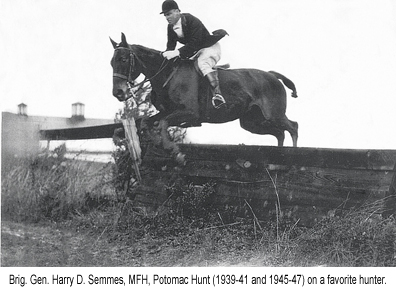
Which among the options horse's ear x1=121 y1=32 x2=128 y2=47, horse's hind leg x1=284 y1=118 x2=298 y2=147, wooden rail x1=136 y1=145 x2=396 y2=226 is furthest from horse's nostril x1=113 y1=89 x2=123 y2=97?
horse's hind leg x1=284 y1=118 x2=298 y2=147

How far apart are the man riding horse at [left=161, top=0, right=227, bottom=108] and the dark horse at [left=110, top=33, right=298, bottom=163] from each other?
0.18 metres

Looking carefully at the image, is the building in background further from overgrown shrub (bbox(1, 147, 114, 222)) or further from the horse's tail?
the horse's tail

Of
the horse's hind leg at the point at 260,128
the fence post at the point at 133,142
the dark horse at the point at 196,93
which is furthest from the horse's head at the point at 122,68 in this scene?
the horse's hind leg at the point at 260,128

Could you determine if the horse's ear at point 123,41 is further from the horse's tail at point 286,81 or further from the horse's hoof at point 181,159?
the horse's tail at point 286,81

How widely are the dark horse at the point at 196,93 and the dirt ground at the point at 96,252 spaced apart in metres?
1.36

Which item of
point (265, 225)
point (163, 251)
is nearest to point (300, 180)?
point (265, 225)

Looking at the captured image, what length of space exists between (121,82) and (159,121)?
76cm

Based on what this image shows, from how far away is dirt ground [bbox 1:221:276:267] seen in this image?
472 cm

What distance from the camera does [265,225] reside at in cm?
521

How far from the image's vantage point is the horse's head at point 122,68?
615 cm

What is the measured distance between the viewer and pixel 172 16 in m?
6.21
